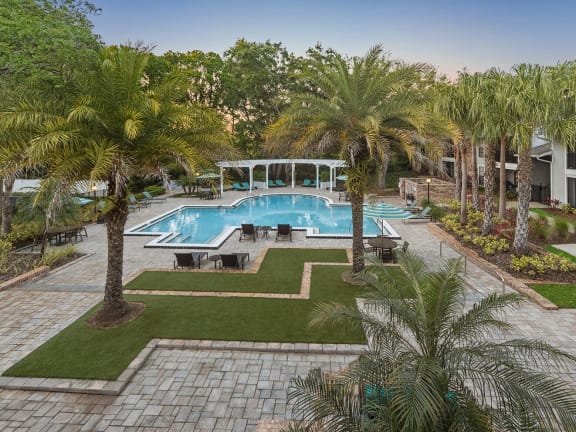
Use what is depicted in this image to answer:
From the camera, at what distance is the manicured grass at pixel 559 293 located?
900 centimetres

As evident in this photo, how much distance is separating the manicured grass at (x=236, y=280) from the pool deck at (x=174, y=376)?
153 cm

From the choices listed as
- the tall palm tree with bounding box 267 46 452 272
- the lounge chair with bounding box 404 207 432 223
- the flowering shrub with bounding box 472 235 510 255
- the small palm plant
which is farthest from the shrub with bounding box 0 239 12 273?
the lounge chair with bounding box 404 207 432 223

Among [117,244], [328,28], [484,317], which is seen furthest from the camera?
[328,28]

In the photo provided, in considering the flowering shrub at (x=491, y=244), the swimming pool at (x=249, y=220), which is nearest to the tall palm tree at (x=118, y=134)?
the swimming pool at (x=249, y=220)

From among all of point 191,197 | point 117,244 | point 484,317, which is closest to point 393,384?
point 484,317

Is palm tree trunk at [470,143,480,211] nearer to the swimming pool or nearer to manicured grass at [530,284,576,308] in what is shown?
the swimming pool

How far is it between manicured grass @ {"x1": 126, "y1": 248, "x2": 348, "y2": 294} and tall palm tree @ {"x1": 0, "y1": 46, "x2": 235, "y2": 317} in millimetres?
2278

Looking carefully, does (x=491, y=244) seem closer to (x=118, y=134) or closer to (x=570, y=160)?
(x=570, y=160)

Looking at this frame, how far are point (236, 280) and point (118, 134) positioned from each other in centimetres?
554

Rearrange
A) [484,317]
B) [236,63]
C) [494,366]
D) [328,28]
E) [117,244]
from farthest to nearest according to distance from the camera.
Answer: [236,63] → [328,28] → [117,244] → [484,317] → [494,366]

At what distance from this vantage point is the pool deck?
17.2 feet

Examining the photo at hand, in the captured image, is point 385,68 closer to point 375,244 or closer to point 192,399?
point 375,244

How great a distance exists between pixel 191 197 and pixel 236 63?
17076mm

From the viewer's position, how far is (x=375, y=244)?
13078 mm
